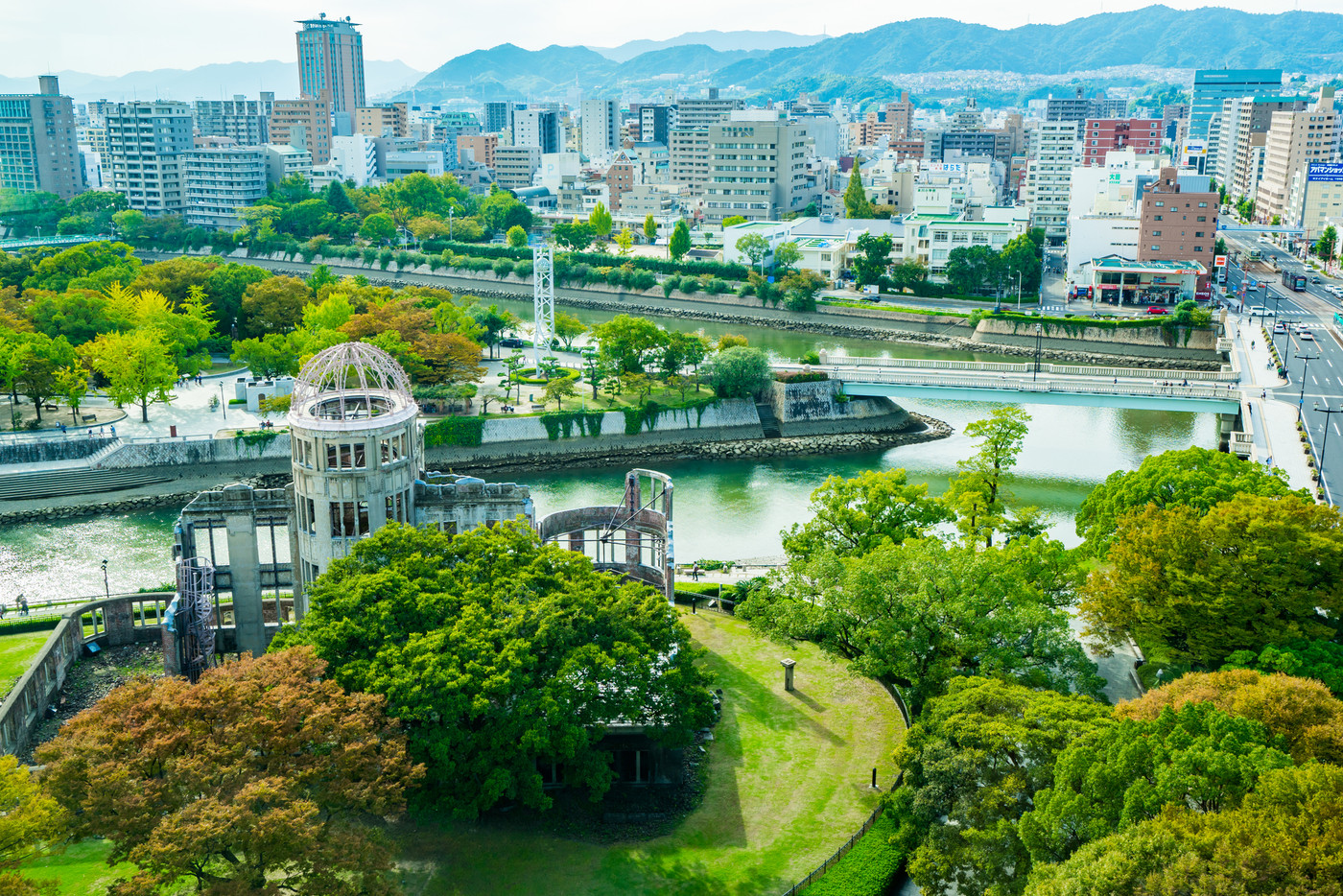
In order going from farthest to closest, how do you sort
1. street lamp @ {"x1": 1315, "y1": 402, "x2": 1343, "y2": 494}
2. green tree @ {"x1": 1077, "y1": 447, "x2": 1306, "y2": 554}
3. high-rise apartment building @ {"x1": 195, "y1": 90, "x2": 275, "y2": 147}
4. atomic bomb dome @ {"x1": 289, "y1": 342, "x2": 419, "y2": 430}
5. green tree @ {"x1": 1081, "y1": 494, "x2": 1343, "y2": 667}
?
high-rise apartment building @ {"x1": 195, "y1": 90, "x2": 275, "y2": 147}, street lamp @ {"x1": 1315, "y1": 402, "x2": 1343, "y2": 494}, green tree @ {"x1": 1077, "y1": 447, "x2": 1306, "y2": 554}, atomic bomb dome @ {"x1": 289, "y1": 342, "x2": 419, "y2": 430}, green tree @ {"x1": 1081, "y1": 494, "x2": 1343, "y2": 667}

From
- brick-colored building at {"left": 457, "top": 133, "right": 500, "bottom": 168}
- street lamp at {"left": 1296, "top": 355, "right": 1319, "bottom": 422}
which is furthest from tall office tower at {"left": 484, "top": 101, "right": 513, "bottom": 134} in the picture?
street lamp at {"left": 1296, "top": 355, "right": 1319, "bottom": 422}

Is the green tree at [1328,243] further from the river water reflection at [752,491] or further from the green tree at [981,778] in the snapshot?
the green tree at [981,778]


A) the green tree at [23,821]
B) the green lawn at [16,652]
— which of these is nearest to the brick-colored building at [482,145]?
the green lawn at [16,652]

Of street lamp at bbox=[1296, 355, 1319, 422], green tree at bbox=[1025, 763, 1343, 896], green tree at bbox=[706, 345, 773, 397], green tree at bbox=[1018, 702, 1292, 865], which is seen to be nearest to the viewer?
green tree at bbox=[1025, 763, 1343, 896]

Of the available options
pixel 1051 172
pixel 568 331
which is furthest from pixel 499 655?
pixel 1051 172

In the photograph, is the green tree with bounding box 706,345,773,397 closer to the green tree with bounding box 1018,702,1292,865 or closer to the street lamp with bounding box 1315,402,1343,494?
the street lamp with bounding box 1315,402,1343,494

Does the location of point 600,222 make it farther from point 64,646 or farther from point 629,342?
point 64,646
